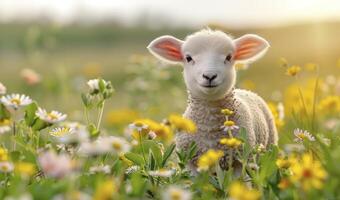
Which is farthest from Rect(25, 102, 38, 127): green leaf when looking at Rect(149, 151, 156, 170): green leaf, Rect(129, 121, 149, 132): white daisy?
Rect(149, 151, 156, 170): green leaf

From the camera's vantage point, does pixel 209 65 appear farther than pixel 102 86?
Yes

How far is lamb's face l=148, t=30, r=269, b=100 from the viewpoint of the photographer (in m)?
4.50

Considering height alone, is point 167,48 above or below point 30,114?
above

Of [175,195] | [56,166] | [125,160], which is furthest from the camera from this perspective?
[125,160]

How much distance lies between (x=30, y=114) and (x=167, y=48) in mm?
1274

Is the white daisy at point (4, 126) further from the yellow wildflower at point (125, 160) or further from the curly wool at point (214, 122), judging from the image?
the curly wool at point (214, 122)

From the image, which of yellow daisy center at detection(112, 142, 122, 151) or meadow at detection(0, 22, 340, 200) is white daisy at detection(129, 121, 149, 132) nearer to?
meadow at detection(0, 22, 340, 200)

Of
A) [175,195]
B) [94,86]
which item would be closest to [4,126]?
[94,86]

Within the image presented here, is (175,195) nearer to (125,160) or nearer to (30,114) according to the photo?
(30,114)

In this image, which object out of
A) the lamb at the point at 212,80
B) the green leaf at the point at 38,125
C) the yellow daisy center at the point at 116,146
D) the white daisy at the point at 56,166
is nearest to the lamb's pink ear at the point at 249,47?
the lamb at the point at 212,80

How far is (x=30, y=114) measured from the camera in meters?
4.06

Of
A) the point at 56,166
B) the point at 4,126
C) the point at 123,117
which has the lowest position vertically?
the point at 123,117

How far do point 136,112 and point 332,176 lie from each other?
5361mm

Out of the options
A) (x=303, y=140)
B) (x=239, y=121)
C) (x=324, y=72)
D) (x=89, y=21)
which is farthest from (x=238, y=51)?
(x=89, y=21)
